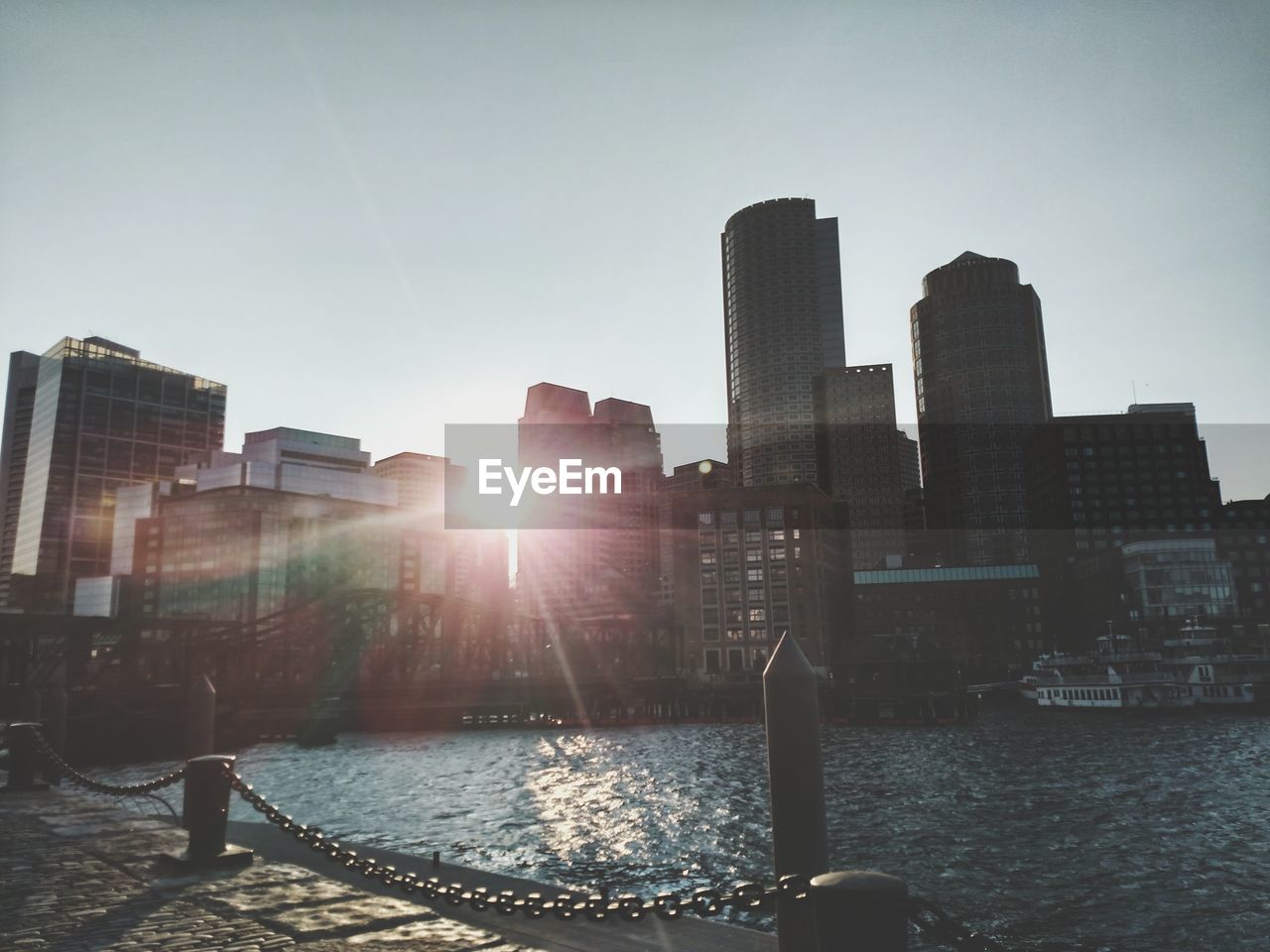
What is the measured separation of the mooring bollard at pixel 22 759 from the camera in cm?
2133

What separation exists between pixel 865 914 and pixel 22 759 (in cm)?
2393

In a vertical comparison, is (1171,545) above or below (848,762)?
above

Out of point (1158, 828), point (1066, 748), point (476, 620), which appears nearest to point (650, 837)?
point (1158, 828)

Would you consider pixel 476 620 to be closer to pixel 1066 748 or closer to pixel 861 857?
pixel 1066 748

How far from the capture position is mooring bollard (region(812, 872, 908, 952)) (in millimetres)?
5543

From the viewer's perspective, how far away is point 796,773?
24.0 ft

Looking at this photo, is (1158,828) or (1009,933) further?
(1158,828)

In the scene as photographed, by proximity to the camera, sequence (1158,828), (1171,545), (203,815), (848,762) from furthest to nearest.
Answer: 1. (1171,545)
2. (848,762)
3. (1158,828)
4. (203,815)

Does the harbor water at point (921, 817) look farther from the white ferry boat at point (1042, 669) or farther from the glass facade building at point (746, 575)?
the glass facade building at point (746, 575)

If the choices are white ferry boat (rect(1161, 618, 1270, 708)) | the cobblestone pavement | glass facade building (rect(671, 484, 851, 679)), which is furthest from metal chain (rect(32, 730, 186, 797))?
glass facade building (rect(671, 484, 851, 679))

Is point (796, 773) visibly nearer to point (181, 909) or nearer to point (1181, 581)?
point (181, 909)

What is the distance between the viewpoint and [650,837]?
31.7m

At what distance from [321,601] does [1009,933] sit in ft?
299

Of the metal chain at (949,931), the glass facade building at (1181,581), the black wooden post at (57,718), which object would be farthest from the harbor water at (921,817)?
the glass facade building at (1181,581)
